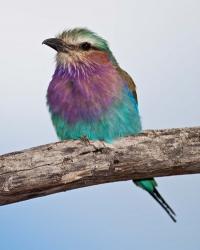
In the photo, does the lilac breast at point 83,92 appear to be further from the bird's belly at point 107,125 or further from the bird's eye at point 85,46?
the bird's eye at point 85,46

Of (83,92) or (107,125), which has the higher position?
(83,92)

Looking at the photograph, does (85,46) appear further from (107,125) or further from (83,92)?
(107,125)

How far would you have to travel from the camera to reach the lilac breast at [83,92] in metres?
4.49

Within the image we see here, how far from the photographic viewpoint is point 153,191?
4668 millimetres

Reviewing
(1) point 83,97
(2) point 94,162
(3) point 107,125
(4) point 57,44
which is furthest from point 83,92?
(2) point 94,162

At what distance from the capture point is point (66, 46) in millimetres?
4656

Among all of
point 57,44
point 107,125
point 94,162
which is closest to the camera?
point 94,162

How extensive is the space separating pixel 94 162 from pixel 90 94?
2.31ft

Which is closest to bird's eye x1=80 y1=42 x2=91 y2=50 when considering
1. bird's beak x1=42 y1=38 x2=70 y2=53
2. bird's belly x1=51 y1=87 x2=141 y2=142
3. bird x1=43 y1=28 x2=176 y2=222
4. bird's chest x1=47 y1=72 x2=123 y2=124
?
bird x1=43 y1=28 x2=176 y2=222

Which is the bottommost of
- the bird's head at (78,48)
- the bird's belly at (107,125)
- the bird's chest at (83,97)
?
the bird's belly at (107,125)

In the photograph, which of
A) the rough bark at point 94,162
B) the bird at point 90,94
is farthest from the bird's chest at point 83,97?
the rough bark at point 94,162

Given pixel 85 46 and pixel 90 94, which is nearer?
pixel 90 94

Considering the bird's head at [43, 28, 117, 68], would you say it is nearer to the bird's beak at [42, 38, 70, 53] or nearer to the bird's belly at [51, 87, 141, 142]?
the bird's beak at [42, 38, 70, 53]

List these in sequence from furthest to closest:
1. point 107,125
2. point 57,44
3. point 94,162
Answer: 1. point 57,44
2. point 107,125
3. point 94,162
